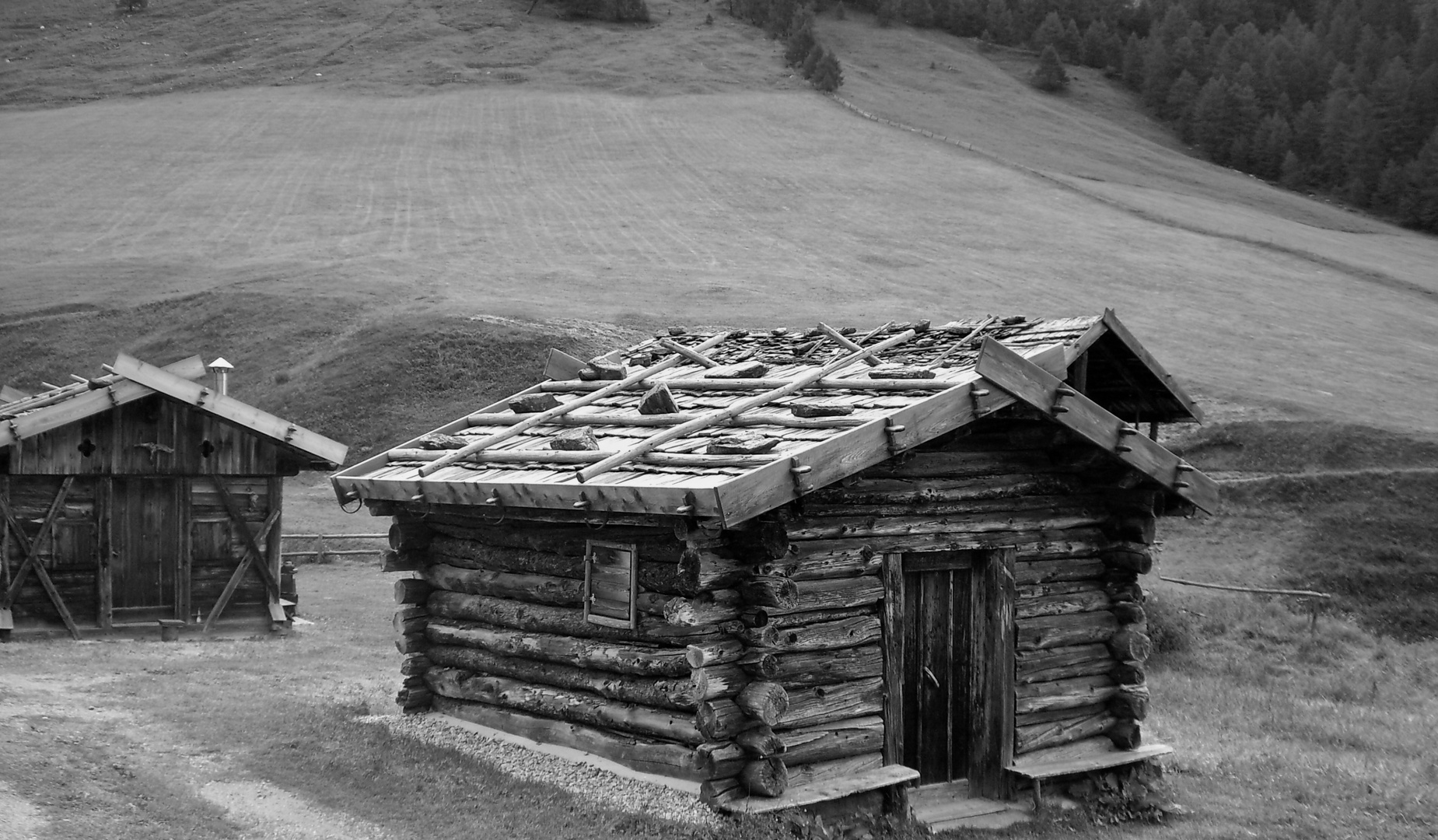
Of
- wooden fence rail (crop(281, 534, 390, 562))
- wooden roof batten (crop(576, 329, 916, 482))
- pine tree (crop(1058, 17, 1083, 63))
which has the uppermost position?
Answer: pine tree (crop(1058, 17, 1083, 63))

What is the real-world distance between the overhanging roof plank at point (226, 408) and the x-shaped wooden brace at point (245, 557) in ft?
3.90

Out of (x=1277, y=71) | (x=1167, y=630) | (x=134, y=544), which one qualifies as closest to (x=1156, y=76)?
(x=1277, y=71)

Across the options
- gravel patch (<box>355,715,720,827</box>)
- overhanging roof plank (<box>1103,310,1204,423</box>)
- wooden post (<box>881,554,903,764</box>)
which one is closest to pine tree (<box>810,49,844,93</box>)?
overhanging roof plank (<box>1103,310,1204,423</box>)

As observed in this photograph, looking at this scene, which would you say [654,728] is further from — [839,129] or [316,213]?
[839,129]

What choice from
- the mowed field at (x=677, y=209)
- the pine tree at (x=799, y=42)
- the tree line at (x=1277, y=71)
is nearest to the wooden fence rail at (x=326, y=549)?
the mowed field at (x=677, y=209)

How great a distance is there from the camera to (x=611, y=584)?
10906mm

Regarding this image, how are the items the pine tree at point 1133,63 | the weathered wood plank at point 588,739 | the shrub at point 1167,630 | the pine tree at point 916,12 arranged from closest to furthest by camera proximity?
the weathered wood plank at point 588,739 < the shrub at point 1167,630 < the pine tree at point 1133,63 < the pine tree at point 916,12

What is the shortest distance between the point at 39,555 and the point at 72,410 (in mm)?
2228

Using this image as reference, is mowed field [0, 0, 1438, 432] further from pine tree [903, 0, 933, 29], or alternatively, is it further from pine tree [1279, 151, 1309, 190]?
pine tree [903, 0, 933, 29]

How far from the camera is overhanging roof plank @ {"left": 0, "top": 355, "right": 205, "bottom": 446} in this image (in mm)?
17156

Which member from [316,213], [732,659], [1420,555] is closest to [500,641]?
[732,659]

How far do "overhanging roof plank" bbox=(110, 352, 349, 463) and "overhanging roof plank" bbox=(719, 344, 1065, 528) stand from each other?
1132 centimetres

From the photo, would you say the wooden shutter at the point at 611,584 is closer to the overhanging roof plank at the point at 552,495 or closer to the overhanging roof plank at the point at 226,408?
the overhanging roof plank at the point at 552,495

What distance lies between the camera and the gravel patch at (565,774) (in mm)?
9781
